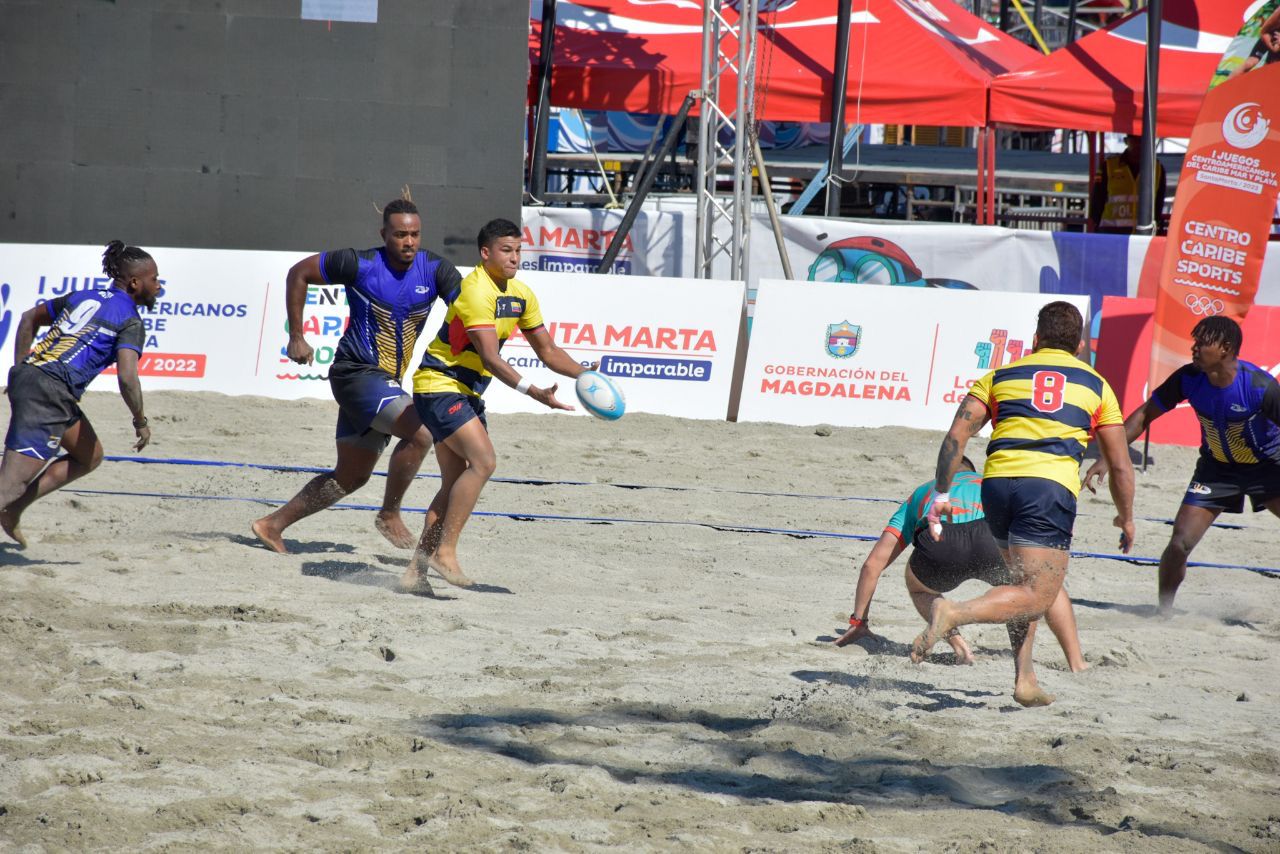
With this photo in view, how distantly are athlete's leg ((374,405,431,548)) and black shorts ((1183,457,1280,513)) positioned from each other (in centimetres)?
390

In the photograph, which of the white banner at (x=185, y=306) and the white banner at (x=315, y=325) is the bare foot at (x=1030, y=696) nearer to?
the white banner at (x=315, y=325)

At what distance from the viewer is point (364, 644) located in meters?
5.02

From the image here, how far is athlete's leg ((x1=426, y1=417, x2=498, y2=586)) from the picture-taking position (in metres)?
5.95

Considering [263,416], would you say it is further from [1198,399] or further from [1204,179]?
[1204,179]

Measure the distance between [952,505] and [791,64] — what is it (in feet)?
37.0

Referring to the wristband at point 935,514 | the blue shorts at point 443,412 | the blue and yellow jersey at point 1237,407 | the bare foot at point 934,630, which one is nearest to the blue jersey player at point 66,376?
the blue shorts at point 443,412

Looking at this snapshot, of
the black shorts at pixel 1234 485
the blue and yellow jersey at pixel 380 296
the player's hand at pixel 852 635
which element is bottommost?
the player's hand at pixel 852 635

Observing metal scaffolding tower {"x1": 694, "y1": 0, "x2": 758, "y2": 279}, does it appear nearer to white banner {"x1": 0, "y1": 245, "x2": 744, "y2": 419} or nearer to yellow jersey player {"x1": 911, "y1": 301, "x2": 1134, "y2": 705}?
white banner {"x1": 0, "y1": 245, "x2": 744, "y2": 419}

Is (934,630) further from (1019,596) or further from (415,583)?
→ (415,583)

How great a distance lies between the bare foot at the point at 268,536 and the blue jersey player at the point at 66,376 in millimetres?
760

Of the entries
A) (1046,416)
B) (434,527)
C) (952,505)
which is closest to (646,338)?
(434,527)

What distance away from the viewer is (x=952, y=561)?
5.32m

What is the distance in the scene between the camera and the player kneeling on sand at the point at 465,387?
5949 mm

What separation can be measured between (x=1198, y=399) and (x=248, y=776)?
4973 mm
